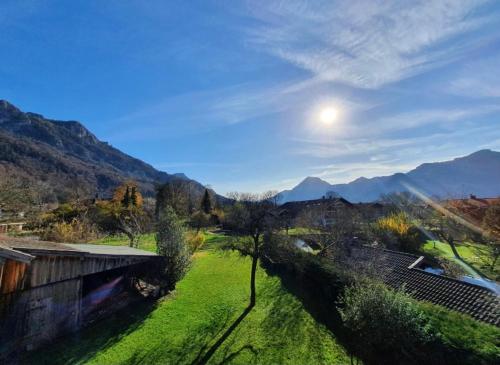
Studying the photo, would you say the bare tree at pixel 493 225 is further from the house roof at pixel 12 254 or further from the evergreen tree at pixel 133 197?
the evergreen tree at pixel 133 197

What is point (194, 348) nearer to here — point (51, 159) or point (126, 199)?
point (126, 199)

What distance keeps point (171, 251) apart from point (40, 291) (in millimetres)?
7337

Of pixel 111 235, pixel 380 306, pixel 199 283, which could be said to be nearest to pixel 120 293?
pixel 199 283

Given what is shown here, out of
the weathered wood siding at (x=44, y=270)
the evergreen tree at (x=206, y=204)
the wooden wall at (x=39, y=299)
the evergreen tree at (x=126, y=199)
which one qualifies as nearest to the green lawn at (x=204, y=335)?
the wooden wall at (x=39, y=299)

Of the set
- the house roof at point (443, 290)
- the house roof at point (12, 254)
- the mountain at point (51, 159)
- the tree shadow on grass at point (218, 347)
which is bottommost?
the tree shadow on grass at point (218, 347)

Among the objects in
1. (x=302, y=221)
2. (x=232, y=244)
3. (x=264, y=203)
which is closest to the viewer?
(x=264, y=203)

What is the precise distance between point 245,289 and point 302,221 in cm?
2797

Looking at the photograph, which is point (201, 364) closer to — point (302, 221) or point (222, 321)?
point (222, 321)

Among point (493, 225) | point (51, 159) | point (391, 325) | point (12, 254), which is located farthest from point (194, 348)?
point (51, 159)

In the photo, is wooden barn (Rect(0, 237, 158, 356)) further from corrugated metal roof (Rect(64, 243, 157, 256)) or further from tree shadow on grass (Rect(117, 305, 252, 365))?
tree shadow on grass (Rect(117, 305, 252, 365))

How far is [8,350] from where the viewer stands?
10.2 meters

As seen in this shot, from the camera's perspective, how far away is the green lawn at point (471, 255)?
26936mm

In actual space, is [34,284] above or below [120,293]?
above

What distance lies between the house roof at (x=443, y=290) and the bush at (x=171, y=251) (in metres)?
12.7
